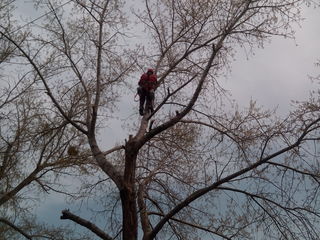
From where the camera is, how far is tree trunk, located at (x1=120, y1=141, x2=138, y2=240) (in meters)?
6.91

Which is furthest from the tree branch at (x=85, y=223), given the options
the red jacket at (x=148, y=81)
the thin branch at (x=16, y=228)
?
the thin branch at (x=16, y=228)

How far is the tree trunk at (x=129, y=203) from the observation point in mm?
6910

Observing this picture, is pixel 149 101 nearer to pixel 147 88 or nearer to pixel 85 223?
pixel 147 88

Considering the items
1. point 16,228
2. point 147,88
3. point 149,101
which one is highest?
point 147,88

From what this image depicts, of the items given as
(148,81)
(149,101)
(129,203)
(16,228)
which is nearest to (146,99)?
(149,101)

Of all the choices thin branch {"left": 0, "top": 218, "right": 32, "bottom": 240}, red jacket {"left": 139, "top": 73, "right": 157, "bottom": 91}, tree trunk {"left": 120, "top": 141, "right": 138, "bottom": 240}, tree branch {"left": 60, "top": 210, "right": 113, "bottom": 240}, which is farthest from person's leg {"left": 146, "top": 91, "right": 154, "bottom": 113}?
thin branch {"left": 0, "top": 218, "right": 32, "bottom": 240}

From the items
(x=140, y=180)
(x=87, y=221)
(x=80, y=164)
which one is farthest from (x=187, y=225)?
(x=80, y=164)

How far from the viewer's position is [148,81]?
8461mm

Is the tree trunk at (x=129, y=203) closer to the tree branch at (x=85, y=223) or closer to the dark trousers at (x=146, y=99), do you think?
the tree branch at (x=85, y=223)

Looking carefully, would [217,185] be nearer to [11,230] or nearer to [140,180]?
[140,180]

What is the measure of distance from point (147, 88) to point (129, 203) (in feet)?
7.38

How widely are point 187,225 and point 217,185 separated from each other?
2.05 m

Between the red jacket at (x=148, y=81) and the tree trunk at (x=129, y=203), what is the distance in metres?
1.53

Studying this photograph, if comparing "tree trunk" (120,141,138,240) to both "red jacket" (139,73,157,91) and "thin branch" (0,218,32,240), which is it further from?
"thin branch" (0,218,32,240)
